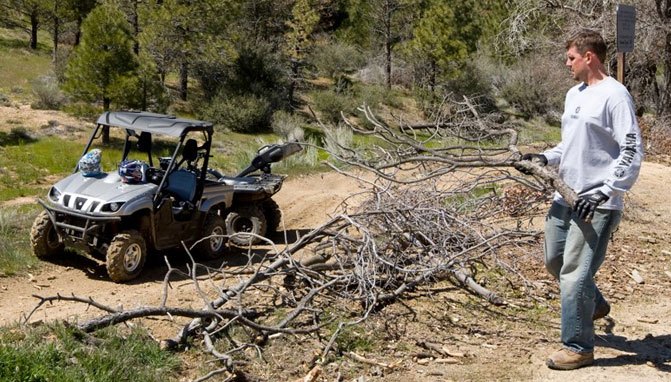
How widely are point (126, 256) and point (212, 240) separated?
4.24 feet

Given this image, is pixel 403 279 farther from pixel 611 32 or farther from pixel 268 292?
pixel 611 32

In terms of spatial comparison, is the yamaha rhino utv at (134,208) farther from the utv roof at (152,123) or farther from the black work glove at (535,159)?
the black work glove at (535,159)

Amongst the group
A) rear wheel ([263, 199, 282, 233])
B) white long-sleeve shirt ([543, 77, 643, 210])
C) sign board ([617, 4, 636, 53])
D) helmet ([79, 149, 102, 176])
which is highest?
sign board ([617, 4, 636, 53])

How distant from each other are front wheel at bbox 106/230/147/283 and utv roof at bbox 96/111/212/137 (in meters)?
1.16

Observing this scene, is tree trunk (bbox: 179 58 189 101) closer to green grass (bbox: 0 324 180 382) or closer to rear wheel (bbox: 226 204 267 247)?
rear wheel (bbox: 226 204 267 247)

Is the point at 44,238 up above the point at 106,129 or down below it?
above

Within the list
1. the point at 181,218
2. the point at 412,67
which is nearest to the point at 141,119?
the point at 181,218

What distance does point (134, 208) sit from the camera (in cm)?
780

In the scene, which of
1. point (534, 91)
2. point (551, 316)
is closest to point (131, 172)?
point (551, 316)

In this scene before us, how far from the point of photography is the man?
4441mm

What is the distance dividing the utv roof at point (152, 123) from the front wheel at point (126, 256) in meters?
1.16

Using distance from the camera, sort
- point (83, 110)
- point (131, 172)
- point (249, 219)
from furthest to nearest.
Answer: point (83, 110) < point (249, 219) < point (131, 172)

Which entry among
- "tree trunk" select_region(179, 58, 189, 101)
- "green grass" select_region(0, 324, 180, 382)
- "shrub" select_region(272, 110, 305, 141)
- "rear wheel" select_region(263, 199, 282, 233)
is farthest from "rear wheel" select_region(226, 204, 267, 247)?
"tree trunk" select_region(179, 58, 189, 101)

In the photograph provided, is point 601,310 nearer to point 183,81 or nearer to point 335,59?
point 183,81
